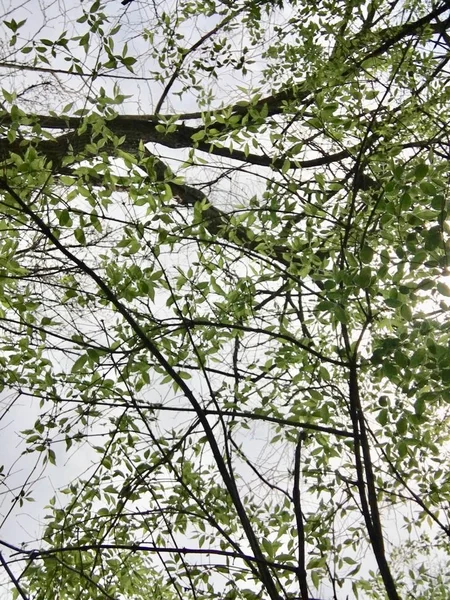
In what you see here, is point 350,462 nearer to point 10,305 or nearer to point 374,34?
point 10,305

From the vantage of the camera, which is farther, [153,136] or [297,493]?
[153,136]

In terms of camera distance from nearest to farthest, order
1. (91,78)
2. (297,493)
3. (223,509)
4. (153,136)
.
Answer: (297,493) → (91,78) → (223,509) → (153,136)

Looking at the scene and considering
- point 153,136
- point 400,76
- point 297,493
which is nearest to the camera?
point 297,493

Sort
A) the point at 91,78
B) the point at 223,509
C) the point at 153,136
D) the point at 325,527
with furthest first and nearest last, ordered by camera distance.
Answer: the point at 153,136 < the point at 223,509 < the point at 325,527 < the point at 91,78

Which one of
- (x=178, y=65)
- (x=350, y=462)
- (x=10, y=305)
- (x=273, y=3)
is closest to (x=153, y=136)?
(x=178, y=65)

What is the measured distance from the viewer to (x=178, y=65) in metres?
3.76

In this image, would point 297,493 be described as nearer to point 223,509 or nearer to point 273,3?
point 223,509

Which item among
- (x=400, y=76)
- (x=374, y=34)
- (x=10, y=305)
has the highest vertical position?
(x=374, y=34)

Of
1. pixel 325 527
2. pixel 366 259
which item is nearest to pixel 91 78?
pixel 366 259

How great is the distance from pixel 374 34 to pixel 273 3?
1.01 metres

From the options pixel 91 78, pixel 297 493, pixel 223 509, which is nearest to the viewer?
pixel 297 493

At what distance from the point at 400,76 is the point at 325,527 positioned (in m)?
2.24

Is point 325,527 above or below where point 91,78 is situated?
below

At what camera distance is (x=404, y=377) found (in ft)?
5.19
